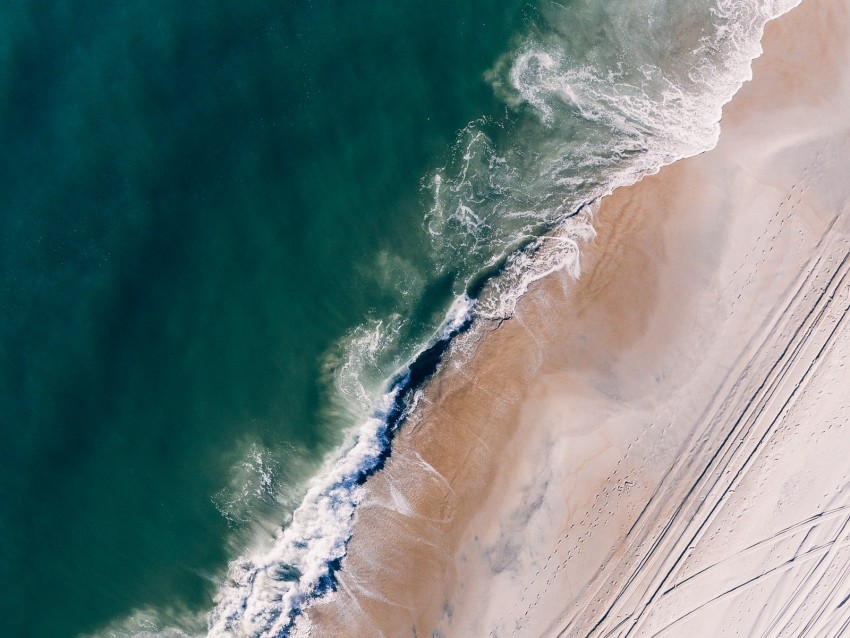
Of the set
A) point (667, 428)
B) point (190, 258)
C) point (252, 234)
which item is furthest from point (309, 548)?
point (667, 428)

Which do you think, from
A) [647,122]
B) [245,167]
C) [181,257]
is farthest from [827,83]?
[181,257]

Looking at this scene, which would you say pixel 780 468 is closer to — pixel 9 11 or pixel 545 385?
pixel 545 385

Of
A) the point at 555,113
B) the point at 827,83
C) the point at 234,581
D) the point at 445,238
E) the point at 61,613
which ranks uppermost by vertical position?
the point at 827,83

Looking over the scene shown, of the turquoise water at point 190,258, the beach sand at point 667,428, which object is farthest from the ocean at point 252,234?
the beach sand at point 667,428

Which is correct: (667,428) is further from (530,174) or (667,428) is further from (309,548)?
(309,548)

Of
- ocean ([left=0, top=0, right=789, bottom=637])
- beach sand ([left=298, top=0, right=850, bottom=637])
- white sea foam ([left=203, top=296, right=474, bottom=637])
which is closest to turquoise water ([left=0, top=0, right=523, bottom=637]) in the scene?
ocean ([left=0, top=0, right=789, bottom=637])
